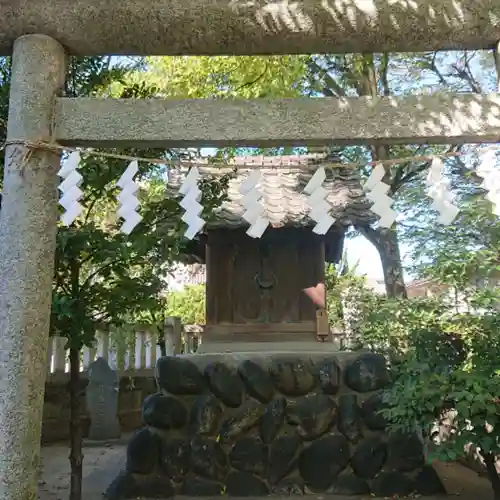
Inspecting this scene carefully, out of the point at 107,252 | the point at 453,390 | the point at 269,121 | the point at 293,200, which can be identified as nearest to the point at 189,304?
the point at 293,200

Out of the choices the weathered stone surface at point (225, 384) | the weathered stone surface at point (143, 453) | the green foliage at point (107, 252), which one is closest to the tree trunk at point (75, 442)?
the green foliage at point (107, 252)

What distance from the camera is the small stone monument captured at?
7387 millimetres

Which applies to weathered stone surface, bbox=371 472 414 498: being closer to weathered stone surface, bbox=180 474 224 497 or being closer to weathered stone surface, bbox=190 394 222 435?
weathered stone surface, bbox=180 474 224 497

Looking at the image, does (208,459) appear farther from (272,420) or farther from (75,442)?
(75,442)

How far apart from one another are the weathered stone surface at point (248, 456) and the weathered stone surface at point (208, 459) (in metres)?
0.12

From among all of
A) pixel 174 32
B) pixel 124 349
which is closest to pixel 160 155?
pixel 174 32

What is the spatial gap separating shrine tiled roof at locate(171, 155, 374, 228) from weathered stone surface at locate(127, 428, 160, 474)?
88.2 inches

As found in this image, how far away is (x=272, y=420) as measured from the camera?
5156 mm

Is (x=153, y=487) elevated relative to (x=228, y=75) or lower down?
lower down

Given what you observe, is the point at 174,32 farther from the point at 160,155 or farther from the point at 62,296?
the point at 62,296

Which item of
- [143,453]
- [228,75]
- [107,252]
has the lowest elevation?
[143,453]

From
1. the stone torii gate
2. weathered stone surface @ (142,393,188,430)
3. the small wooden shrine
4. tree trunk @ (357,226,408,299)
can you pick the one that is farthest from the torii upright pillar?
tree trunk @ (357,226,408,299)

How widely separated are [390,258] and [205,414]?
26.9 feet

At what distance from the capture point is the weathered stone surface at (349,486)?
4977mm
